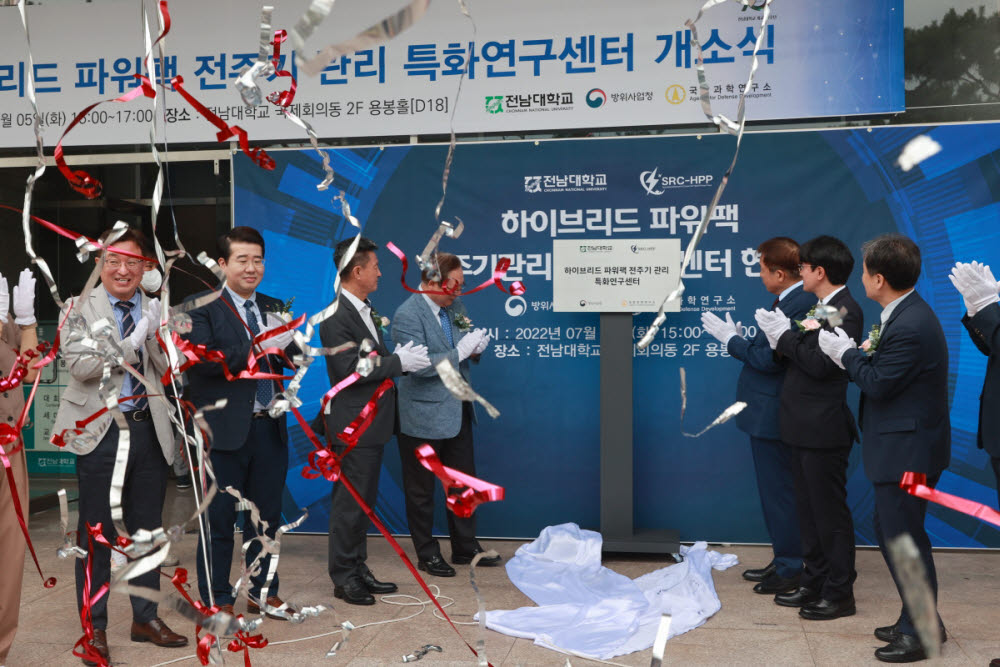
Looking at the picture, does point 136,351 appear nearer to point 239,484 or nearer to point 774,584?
point 239,484

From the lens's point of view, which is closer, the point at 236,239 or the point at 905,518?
the point at 905,518

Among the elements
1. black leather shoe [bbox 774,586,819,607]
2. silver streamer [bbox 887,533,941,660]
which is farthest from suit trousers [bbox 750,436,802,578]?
silver streamer [bbox 887,533,941,660]

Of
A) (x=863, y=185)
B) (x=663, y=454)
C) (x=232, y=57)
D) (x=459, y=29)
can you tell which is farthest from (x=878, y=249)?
(x=232, y=57)

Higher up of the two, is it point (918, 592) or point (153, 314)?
point (153, 314)

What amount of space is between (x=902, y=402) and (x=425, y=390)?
203cm

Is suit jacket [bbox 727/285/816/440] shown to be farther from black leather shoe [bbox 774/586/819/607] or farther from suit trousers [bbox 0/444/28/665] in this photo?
suit trousers [bbox 0/444/28/665]

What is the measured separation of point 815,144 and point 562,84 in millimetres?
1307

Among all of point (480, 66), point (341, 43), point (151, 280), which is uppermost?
point (480, 66)

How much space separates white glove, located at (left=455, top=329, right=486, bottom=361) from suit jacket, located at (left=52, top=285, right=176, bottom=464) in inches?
59.4

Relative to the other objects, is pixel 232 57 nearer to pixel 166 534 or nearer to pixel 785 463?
pixel 785 463

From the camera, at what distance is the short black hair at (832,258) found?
3.32m

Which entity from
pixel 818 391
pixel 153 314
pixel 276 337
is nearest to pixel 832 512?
pixel 818 391

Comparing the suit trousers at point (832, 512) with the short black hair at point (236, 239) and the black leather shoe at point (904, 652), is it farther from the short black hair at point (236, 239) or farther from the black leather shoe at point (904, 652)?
the short black hair at point (236, 239)

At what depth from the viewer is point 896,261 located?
2.89 meters
